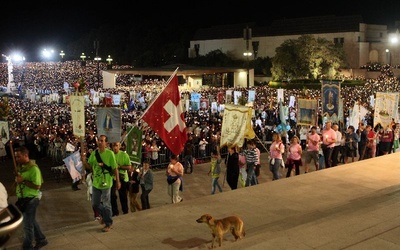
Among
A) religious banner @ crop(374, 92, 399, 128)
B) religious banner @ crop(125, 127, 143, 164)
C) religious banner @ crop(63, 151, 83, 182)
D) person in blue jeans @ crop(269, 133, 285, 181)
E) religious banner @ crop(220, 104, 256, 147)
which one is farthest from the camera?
religious banner @ crop(374, 92, 399, 128)

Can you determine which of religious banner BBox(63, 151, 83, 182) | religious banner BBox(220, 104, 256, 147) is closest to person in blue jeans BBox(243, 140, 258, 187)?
religious banner BBox(220, 104, 256, 147)

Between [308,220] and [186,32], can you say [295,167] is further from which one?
[186,32]

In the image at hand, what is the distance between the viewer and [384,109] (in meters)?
15.0

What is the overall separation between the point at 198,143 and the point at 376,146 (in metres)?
5.76

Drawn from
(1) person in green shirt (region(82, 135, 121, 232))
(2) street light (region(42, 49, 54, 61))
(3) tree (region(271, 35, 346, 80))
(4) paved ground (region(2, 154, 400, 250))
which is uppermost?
(2) street light (region(42, 49, 54, 61))

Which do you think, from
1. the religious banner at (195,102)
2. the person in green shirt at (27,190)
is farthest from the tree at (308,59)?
the person in green shirt at (27,190)

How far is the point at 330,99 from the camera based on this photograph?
1437 centimetres

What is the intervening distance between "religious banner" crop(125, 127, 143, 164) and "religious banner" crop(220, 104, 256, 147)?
225 centimetres

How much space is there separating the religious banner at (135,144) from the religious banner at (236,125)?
88.7 inches

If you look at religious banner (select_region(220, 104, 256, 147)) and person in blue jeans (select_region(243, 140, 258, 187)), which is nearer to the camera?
person in blue jeans (select_region(243, 140, 258, 187))

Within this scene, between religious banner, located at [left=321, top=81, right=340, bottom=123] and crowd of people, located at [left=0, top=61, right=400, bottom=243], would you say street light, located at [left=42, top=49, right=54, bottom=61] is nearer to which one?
crowd of people, located at [left=0, top=61, right=400, bottom=243]

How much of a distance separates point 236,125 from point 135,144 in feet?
8.13

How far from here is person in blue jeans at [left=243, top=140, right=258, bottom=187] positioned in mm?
10703

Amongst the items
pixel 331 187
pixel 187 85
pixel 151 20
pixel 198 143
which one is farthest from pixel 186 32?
pixel 331 187
